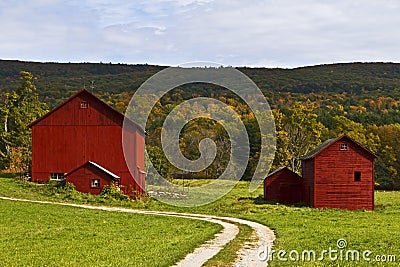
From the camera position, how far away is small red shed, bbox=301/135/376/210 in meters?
46.0

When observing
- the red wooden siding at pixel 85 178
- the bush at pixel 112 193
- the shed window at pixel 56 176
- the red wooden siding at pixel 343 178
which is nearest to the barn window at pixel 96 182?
the red wooden siding at pixel 85 178

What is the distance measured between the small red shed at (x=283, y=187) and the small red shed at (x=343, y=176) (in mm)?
3977

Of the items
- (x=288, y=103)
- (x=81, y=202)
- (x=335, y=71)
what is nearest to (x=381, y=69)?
(x=335, y=71)

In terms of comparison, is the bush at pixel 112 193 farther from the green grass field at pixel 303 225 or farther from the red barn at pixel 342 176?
the red barn at pixel 342 176

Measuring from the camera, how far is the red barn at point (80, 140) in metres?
48.8

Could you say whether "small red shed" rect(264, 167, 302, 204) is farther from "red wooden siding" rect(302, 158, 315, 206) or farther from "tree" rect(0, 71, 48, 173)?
"tree" rect(0, 71, 48, 173)

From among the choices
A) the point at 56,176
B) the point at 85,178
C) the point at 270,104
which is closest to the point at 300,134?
the point at 56,176

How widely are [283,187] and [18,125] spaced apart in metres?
28.2

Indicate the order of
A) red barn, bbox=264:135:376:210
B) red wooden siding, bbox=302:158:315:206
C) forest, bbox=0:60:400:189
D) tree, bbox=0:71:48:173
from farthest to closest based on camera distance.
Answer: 1. forest, bbox=0:60:400:189
2. tree, bbox=0:71:48:173
3. red wooden siding, bbox=302:158:315:206
4. red barn, bbox=264:135:376:210

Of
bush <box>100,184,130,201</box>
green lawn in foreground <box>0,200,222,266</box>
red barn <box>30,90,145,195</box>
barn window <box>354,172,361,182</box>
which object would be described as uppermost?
red barn <box>30,90,145,195</box>

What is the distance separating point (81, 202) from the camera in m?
41.5

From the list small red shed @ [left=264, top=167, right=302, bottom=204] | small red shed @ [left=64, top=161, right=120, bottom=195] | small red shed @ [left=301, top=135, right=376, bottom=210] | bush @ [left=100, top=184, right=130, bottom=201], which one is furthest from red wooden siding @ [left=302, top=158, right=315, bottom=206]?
small red shed @ [left=64, top=161, right=120, bottom=195]

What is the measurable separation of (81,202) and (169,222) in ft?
44.0

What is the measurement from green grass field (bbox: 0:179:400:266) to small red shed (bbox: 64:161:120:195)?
1.72 metres
